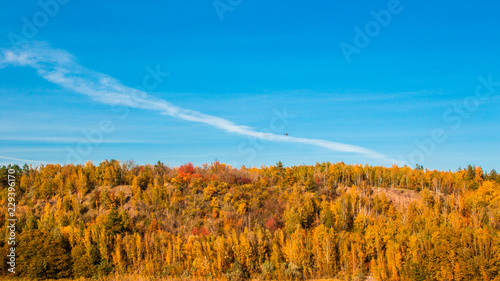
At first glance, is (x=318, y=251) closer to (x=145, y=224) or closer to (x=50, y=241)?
(x=145, y=224)

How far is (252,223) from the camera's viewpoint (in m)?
94.2

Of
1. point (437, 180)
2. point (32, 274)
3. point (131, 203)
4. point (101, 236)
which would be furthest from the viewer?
point (437, 180)

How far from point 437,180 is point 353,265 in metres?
64.1

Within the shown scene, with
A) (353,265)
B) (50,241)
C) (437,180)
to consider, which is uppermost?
(437,180)

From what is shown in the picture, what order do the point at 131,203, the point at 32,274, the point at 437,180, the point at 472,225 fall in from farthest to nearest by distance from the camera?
the point at 437,180
the point at 131,203
the point at 472,225
the point at 32,274

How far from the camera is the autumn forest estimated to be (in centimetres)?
6794

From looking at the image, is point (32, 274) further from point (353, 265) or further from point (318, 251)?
point (353, 265)

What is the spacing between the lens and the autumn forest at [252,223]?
67938 millimetres

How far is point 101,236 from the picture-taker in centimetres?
7394

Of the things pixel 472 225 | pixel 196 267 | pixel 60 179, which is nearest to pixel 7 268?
pixel 196 267

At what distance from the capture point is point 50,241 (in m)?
71.6

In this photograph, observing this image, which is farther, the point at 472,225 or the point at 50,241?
the point at 472,225

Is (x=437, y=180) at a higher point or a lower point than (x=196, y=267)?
higher

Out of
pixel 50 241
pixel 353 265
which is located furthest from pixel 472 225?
pixel 50 241
